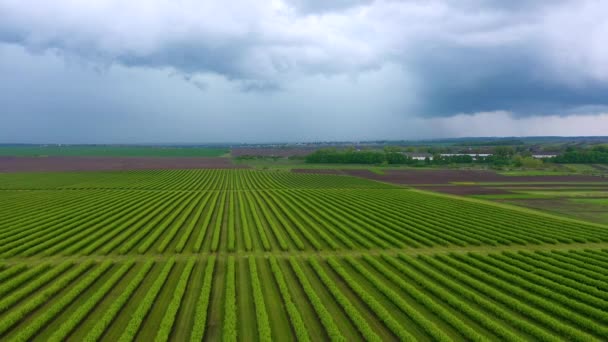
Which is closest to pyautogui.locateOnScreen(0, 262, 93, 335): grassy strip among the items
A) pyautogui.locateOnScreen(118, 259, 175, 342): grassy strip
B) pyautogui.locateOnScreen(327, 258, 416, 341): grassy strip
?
pyautogui.locateOnScreen(118, 259, 175, 342): grassy strip

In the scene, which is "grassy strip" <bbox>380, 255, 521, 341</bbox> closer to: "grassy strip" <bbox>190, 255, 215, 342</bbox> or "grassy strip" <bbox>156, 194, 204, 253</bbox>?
"grassy strip" <bbox>190, 255, 215, 342</bbox>

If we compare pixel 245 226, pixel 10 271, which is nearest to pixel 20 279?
pixel 10 271

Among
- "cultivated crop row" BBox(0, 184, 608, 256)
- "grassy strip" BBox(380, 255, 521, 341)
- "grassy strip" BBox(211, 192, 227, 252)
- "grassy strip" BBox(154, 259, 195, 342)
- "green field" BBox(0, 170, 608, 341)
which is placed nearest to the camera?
"grassy strip" BBox(154, 259, 195, 342)

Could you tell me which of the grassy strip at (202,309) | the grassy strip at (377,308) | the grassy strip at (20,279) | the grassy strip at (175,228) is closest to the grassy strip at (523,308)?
the grassy strip at (377,308)

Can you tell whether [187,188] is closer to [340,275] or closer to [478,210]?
[340,275]

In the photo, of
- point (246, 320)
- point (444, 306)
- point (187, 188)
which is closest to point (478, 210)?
point (444, 306)

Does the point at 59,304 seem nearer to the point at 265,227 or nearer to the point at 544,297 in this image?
the point at 265,227
